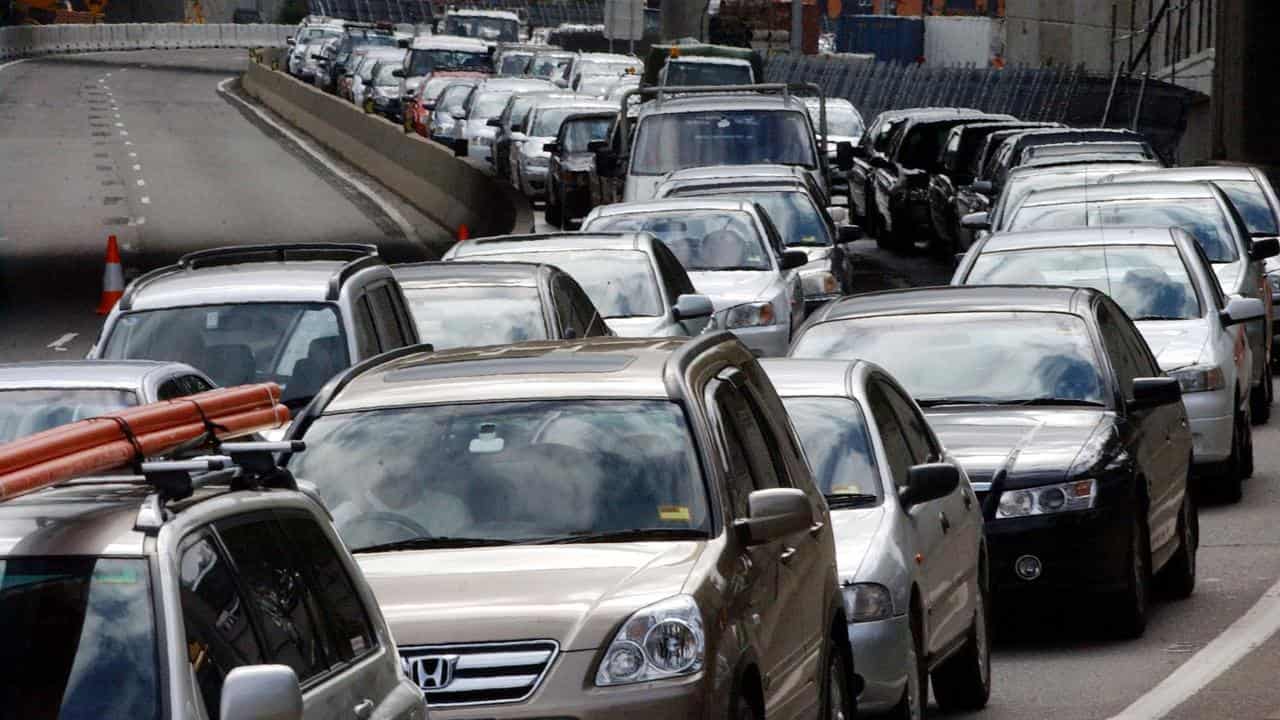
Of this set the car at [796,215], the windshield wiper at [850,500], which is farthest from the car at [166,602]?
the car at [796,215]

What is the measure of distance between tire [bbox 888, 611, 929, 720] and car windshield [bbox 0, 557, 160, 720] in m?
4.73

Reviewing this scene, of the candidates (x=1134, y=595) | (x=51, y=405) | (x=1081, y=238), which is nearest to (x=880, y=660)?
(x=1134, y=595)

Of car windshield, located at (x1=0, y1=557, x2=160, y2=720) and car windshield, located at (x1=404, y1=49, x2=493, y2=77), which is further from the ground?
car windshield, located at (x1=0, y1=557, x2=160, y2=720)

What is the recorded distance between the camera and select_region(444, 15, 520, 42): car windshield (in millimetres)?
79812

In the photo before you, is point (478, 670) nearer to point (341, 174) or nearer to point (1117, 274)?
point (1117, 274)

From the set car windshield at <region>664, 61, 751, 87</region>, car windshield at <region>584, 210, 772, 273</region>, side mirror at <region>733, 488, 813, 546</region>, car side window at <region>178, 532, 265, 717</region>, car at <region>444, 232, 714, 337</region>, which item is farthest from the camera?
car windshield at <region>664, 61, 751, 87</region>

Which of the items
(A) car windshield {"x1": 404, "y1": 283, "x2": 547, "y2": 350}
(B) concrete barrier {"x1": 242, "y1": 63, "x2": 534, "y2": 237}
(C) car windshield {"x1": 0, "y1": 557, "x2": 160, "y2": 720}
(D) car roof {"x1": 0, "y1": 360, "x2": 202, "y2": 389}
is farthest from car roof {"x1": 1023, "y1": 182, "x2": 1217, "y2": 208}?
(C) car windshield {"x1": 0, "y1": 557, "x2": 160, "y2": 720}

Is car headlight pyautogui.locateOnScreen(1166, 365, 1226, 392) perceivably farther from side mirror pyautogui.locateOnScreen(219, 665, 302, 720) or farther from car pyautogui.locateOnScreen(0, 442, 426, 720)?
side mirror pyautogui.locateOnScreen(219, 665, 302, 720)

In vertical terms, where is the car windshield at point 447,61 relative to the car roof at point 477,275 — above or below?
below

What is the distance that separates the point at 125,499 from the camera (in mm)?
5184

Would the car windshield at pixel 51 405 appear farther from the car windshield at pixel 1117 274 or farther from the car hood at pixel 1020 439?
the car windshield at pixel 1117 274

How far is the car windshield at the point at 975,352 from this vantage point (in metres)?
12.7

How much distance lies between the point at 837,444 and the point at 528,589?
10.9ft

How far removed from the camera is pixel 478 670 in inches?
271
